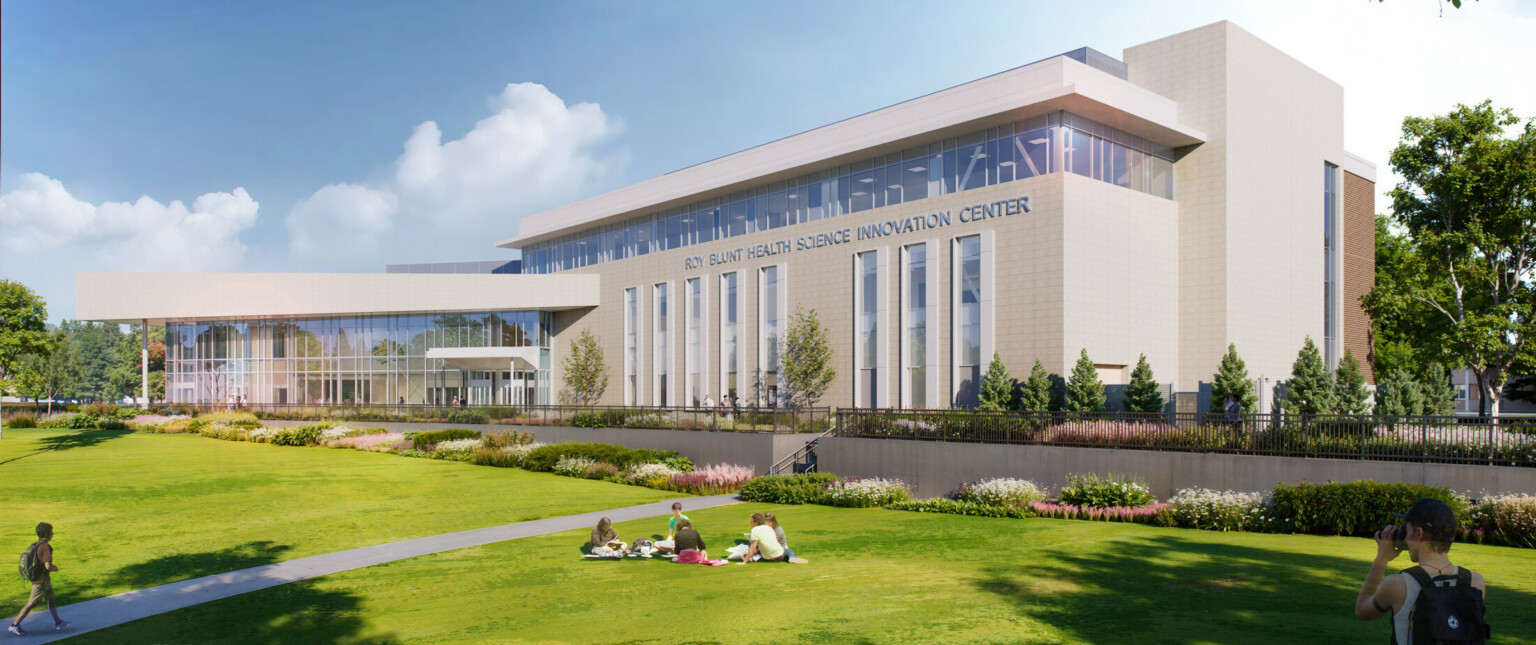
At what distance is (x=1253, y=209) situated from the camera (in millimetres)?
36219

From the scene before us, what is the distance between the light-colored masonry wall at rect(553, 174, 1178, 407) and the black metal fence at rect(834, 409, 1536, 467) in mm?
8483

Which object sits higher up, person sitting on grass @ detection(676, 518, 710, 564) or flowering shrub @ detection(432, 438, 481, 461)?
person sitting on grass @ detection(676, 518, 710, 564)

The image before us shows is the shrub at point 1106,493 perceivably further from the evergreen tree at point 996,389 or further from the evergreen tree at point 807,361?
the evergreen tree at point 807,361

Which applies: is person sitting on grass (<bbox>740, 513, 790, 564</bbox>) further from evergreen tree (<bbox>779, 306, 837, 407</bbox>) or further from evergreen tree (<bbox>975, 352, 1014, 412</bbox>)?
evergreen tree (<bbox>779, 306, 837, 407</bbox>)

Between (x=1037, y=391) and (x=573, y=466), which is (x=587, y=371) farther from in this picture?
(x=1037, y=391)

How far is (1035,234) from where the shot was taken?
33250 mm

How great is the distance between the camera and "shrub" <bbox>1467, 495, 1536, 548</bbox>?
14367mm

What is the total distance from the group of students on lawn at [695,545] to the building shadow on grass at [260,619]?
4.17m

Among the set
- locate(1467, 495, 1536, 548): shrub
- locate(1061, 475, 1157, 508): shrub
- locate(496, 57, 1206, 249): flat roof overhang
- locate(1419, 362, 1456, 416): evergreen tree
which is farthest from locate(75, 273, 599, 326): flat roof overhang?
locate(1467, 495, 1536, 548): shrub

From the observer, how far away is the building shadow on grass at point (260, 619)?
36.0ft

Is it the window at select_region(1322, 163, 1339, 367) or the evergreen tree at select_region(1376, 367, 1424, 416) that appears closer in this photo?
the evergreen tree at select_region(1376, 367, 1424, 416)

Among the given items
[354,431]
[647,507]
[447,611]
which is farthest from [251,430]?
[447,611]

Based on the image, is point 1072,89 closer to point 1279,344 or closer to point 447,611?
point 1279,344

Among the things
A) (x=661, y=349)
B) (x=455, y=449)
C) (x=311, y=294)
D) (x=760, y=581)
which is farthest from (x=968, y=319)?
(x=311, y=294)
